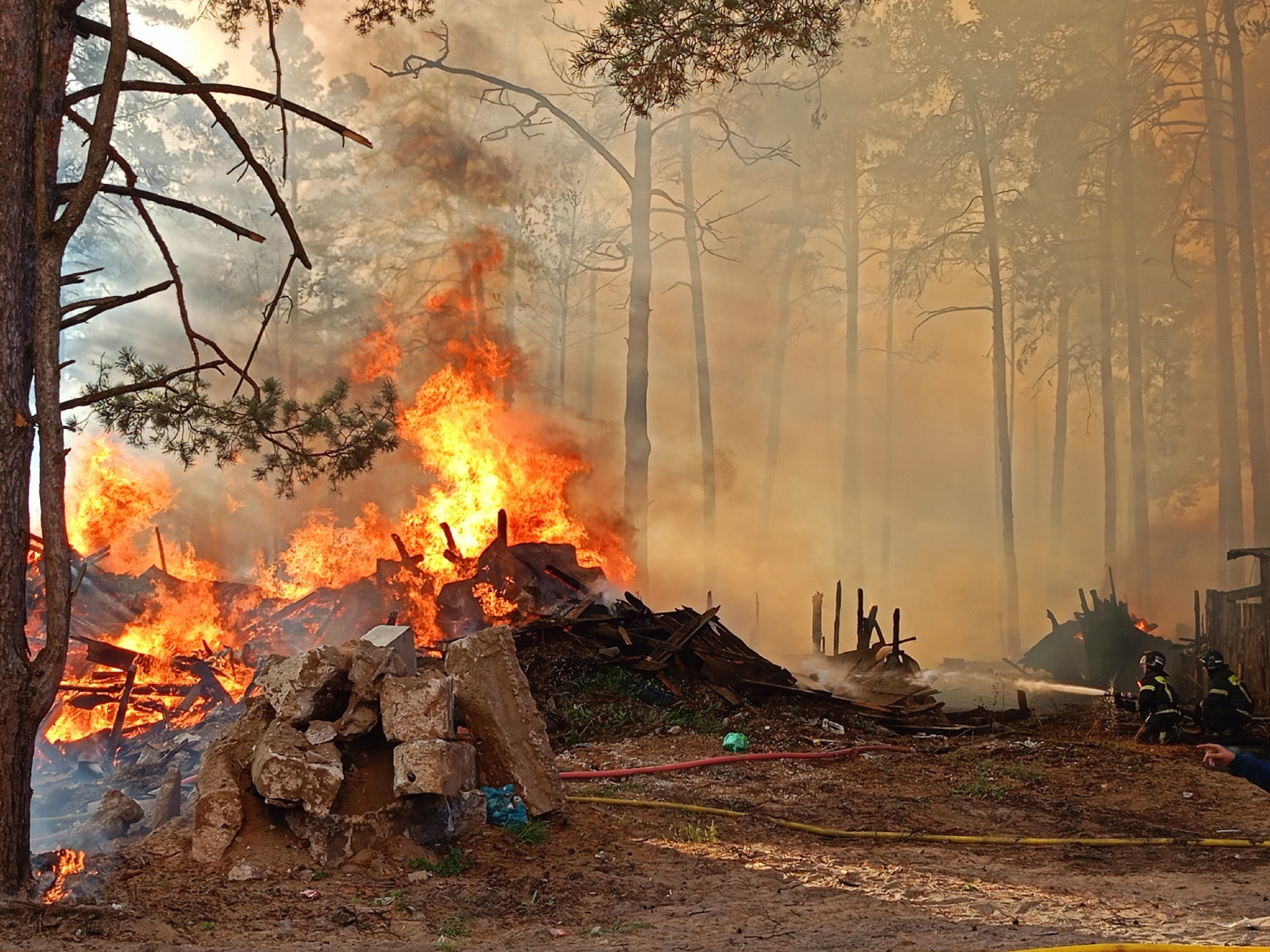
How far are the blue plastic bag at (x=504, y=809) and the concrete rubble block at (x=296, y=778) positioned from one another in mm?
1201

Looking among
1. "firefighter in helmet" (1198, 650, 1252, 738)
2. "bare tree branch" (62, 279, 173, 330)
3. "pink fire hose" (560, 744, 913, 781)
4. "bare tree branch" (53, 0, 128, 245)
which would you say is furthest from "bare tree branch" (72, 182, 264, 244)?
"firefighter in helmet" (1198, 650, 1252, 738)

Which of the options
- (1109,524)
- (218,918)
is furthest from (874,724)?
(1109,524)

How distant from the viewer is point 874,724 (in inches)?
508

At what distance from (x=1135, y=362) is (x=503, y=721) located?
2519cm

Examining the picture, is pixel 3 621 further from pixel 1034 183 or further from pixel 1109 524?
pixel 1034 183

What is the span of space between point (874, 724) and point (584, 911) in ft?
25.7

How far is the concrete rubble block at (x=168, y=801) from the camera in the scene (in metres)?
7.08

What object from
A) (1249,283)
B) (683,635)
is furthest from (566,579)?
(1249,283)

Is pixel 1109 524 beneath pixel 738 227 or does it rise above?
beneath

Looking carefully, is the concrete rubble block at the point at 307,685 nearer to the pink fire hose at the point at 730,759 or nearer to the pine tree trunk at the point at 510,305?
the pink fire hose at the point at 730,759

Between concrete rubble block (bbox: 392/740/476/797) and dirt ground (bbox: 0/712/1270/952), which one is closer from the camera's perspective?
dirt ground (bbox: 0/712/1270/952)

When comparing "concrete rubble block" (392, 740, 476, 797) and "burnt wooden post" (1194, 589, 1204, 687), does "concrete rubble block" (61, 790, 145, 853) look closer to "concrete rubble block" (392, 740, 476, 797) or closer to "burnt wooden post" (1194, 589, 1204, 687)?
"concrete rubble block" (392, 740, 476, 797)

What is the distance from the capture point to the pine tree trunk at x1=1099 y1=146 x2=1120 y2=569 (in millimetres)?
28734

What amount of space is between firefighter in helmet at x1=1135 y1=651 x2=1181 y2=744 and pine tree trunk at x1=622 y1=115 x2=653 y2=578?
40.6 ft
